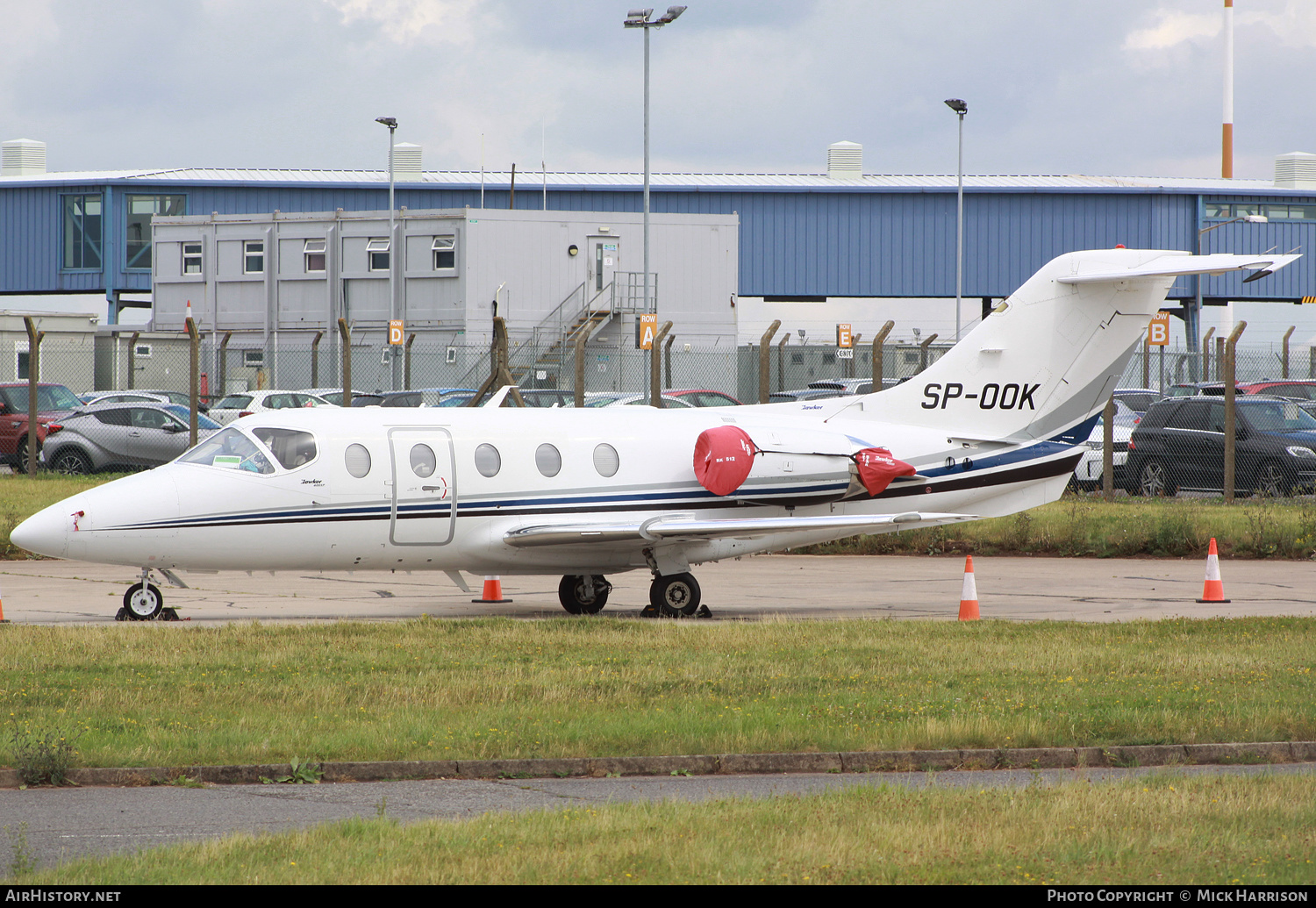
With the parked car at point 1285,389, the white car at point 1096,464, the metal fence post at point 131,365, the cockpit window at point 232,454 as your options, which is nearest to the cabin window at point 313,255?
the metal fence post at point 131,365

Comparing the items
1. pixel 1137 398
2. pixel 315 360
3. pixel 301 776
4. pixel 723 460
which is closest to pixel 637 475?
pixel 723 460

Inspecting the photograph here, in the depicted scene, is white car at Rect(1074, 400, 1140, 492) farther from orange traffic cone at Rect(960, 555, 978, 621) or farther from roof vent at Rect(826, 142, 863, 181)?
roof vent at Rect(826, 142, 863, 181)

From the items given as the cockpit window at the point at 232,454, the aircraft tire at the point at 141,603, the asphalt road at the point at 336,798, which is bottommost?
the asphalt road at the point at 336,798

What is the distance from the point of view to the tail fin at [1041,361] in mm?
16984

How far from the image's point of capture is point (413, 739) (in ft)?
29.7

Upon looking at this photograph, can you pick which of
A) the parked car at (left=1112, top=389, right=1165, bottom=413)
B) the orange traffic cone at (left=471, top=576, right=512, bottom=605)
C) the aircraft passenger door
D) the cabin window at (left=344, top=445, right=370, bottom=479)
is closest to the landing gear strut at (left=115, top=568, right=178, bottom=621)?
the cabin window at (left=344, top=445, right=370, bottom=479)

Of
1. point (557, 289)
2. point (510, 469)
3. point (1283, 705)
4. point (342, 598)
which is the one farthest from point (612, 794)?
point (557, 289)

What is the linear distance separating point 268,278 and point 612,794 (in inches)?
1606

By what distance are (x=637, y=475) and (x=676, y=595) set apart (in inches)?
51.3

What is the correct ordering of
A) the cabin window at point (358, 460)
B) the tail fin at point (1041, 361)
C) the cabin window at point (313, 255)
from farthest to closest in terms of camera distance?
the cabin window at point (313, 255)
the tail fin at point (1041, 361)
the cabin window at point (358, 460)

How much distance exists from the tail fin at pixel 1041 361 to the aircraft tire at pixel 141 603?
769 cm

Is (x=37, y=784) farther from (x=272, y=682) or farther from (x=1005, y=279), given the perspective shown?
A: (x=1005, y=279)

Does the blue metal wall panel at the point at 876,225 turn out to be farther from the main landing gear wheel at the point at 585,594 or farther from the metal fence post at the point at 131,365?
the main landing gear wheel at the point at 585,594

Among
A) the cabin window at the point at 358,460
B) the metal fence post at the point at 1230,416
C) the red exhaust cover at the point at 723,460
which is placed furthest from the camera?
the metal fence post at the point at 1230,416
